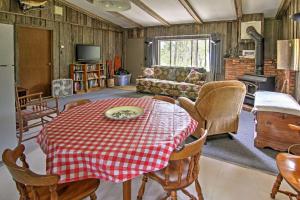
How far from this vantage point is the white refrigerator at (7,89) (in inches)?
115

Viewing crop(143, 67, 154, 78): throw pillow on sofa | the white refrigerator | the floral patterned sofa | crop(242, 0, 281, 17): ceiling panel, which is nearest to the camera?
the white refrigerator

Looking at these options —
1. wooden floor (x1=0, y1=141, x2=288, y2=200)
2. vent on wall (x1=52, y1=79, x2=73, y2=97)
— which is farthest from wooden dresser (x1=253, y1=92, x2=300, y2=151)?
vent on wall (x1=52, y1=79, x2=73, y2=97)

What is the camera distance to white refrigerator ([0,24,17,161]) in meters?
2.92

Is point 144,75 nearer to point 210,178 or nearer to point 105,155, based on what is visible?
point 210,178

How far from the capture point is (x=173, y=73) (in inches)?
310

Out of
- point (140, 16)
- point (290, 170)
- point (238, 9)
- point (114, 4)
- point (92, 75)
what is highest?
point (140, 16)

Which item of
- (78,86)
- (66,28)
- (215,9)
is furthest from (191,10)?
(78,86)

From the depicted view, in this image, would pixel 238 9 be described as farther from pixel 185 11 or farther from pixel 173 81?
pixel 173 81

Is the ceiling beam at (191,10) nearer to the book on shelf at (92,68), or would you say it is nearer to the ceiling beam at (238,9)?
the ceiling beam at (238,9)

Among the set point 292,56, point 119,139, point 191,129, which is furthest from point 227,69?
point 119,139

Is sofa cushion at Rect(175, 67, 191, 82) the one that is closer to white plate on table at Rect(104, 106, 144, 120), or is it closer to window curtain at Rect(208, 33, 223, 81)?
window curtain at Rect(208, 33, 223, 81)

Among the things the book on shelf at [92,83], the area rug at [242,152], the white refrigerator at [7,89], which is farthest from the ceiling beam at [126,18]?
the area rug at [242,152]

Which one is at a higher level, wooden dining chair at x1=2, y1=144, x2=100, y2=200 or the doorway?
the doorway

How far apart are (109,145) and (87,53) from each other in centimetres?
734
